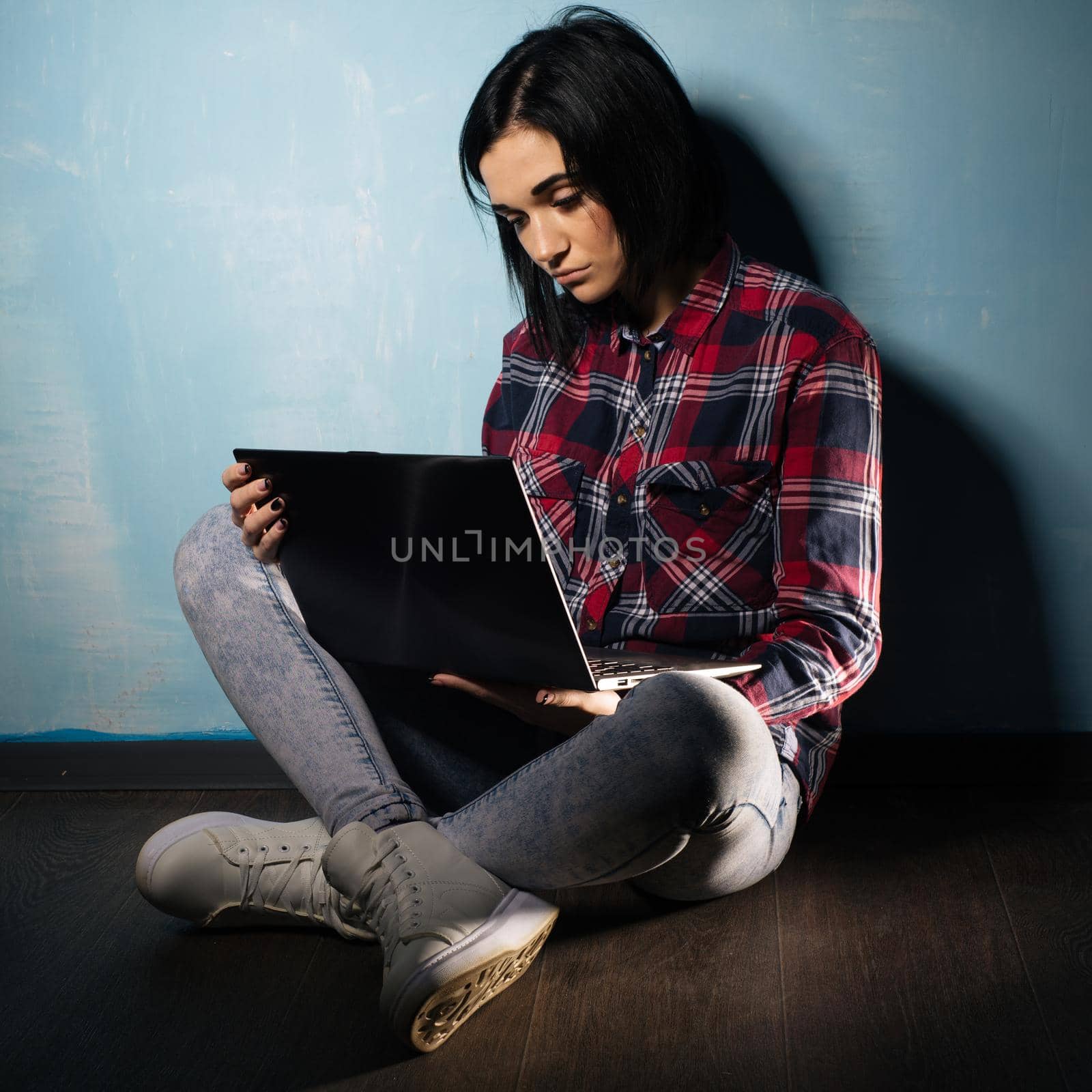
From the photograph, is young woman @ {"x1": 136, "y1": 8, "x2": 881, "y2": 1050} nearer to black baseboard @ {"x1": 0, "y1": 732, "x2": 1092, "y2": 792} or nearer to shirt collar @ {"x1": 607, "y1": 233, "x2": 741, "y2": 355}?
shirt collar @ {"x1": 607, "y1": 233, "x2": 741, "y2": 355}

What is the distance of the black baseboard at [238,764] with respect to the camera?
1.49 metres

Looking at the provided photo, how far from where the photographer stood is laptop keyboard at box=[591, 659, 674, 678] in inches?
37.3

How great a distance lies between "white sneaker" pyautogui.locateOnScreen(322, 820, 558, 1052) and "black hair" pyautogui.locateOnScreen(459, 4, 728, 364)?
650 mm

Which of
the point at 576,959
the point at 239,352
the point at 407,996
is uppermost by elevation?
the point at 239,352

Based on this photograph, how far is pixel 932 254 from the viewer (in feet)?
4.46

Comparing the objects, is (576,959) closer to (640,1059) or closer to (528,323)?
(640,1059)

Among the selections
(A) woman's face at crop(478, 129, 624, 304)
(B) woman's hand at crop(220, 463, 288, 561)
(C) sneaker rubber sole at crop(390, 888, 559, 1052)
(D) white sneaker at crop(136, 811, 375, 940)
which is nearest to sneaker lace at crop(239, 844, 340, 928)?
(D) white sneaker at crop(136, 811, 375, 940)

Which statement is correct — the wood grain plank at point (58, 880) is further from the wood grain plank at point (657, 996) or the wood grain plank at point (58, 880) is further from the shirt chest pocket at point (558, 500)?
the shirt chest pocket at point (558, 500)

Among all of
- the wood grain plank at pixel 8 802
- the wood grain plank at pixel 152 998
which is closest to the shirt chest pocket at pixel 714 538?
the wood grain plank at pixel 152 998

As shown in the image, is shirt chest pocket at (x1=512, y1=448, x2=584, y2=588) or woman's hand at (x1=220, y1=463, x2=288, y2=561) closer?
woman's hand at (x1=220, y1=463, x2=288, y2=561)

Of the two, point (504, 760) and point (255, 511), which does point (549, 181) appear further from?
point (504, 760)

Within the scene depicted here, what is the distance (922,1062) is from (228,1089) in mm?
607

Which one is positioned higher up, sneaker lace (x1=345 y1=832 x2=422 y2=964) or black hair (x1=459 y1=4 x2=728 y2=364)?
black hair (x1=459 y1=4 x2=728 y2=364)

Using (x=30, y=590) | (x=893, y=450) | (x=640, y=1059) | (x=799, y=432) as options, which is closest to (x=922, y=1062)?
(x=640, y=1059)
